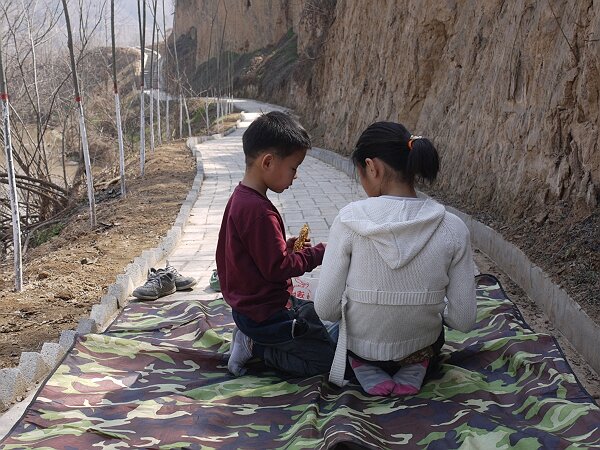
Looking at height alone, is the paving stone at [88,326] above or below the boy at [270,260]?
below

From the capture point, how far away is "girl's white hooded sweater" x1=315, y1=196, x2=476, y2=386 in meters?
2.72

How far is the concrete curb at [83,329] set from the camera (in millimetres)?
3047

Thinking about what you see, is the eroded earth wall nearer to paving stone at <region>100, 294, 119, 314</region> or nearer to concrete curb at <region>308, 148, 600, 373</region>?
concrete curb at <region>308, 148, 600, 373</region>

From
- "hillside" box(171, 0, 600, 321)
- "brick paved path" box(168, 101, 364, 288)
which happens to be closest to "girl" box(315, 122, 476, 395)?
"hillside" box(171, 0, 600, 321)

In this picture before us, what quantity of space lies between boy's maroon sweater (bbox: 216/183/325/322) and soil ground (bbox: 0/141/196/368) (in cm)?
159

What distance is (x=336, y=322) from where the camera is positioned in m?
3.04

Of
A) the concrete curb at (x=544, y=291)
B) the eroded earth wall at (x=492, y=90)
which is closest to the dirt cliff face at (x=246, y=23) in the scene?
the eroded earth wall at (x=492, y=90)

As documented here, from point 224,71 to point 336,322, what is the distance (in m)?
42.0

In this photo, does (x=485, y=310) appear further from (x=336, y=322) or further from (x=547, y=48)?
(x=547, y=48)

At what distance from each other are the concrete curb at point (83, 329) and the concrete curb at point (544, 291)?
2331 mm

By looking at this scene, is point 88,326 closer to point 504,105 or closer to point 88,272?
point 88,272

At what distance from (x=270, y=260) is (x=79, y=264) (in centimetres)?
374

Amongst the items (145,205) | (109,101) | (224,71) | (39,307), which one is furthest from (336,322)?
(224,71)

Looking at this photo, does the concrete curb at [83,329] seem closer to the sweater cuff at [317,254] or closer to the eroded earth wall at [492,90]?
the sweater cuff at [317,254]
